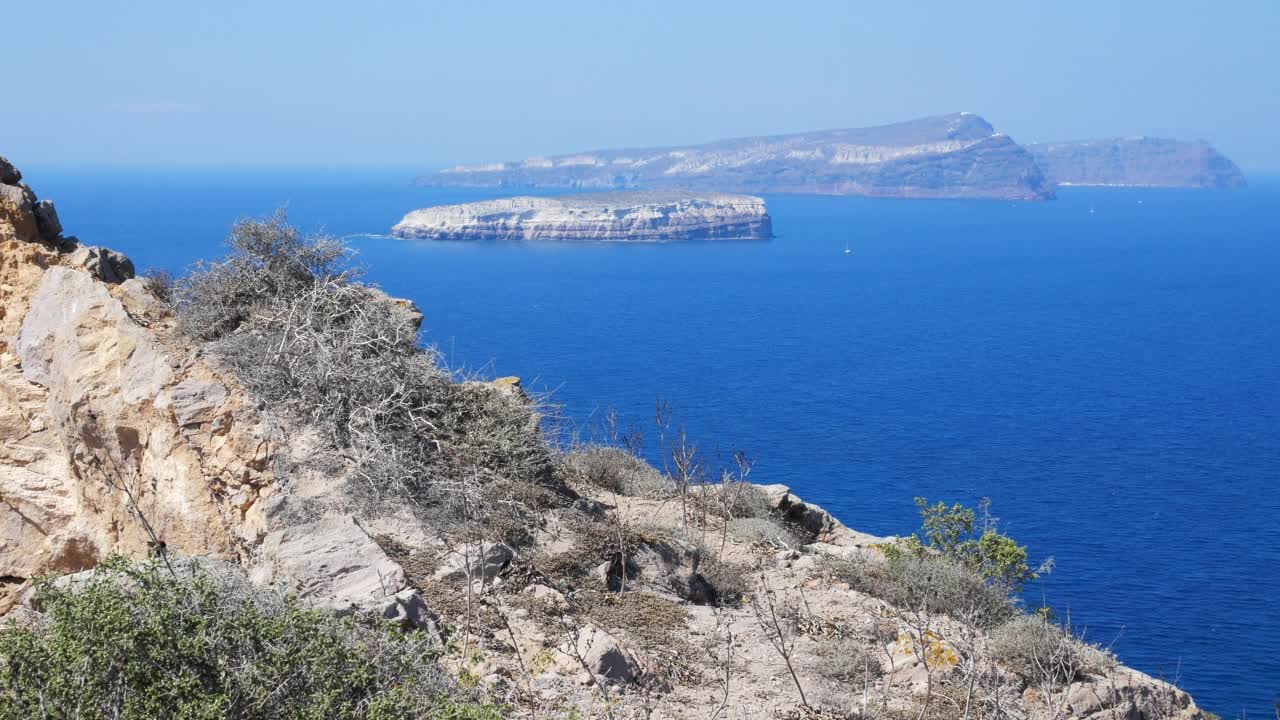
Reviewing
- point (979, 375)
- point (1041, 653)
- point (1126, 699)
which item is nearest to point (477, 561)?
point (1041, 653)

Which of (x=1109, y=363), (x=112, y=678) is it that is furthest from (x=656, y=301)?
(x=112, y=678)

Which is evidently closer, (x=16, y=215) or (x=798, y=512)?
(x=16, y=215)

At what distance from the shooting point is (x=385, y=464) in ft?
35.6

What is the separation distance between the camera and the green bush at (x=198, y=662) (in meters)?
6.25

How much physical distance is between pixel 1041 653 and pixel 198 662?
26.6ft

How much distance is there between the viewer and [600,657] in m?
8.94

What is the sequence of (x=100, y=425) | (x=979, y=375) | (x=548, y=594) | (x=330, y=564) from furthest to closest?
(x=979, y=375), (x=100, y=425), (x=548, y=594), (x=330, y=564)

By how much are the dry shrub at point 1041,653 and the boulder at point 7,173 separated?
13804mm

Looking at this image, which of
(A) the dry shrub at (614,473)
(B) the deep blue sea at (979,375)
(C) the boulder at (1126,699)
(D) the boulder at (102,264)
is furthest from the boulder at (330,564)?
(C) the boulder at (1126,699)

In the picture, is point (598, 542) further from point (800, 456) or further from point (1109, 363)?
point (1109, 363)

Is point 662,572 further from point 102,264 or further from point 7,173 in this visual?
point 7,173

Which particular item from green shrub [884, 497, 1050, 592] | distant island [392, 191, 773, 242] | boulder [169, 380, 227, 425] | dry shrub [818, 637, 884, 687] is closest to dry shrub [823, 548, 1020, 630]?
green shrub [884, 497, 1050, 592]

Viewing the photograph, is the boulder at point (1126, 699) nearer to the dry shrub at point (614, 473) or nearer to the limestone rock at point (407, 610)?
the limestone rock at point (407, 610)

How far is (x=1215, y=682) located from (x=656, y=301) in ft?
208
